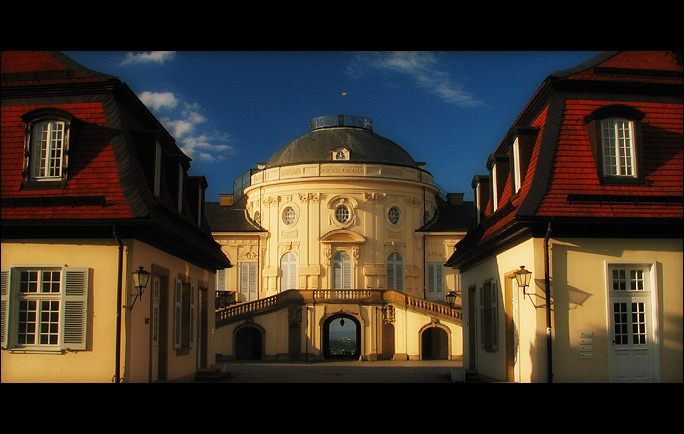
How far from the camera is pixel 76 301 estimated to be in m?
16.6

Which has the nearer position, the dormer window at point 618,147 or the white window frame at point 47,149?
the white window frame at point 47,149

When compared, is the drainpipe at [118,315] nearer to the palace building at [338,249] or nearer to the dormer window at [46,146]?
the dormer window at [46,146]

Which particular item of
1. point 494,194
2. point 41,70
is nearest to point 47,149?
Answer: point 41,70

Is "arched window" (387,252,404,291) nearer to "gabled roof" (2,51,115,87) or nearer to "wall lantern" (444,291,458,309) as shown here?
"wall lantern" (444,291,458,309)

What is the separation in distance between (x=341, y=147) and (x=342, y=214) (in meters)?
4.16

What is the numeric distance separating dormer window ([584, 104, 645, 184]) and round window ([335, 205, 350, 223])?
119ft

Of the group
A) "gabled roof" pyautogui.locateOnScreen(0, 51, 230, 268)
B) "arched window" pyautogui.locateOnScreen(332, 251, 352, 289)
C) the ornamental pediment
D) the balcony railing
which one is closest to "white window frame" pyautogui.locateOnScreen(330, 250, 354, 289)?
"arched window" pyautogui.locateOnScreen(332, 251, 352, 289)

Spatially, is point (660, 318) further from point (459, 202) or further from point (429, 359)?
point (459, 202)

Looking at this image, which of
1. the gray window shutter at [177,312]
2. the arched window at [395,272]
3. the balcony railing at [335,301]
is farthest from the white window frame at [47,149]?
the arched window at [395,272]

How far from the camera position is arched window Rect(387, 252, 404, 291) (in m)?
54.2

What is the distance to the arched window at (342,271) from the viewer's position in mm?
53625

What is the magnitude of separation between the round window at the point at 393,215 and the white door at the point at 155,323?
116 feet
